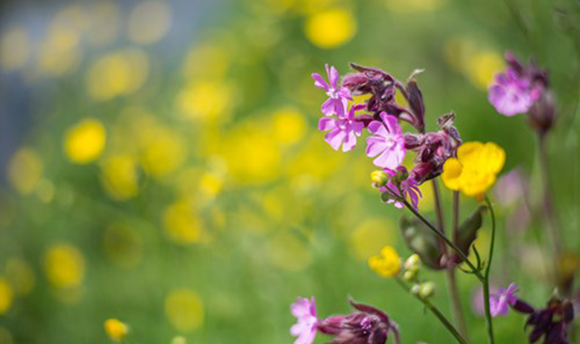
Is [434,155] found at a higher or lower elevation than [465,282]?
higher

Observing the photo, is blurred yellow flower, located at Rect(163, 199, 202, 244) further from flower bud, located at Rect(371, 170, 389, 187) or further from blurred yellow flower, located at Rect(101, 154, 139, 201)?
Answer: flower bud, located at Rect(371, 170, 389, 187)

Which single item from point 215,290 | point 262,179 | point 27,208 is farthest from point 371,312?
point 27,208

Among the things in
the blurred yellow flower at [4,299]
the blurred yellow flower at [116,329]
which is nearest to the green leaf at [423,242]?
the blurred yellow flower at [116,329]

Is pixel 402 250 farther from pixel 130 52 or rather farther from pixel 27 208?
pixel 130 52

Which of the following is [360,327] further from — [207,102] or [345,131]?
[207,102]

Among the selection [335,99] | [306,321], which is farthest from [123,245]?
[335,99]

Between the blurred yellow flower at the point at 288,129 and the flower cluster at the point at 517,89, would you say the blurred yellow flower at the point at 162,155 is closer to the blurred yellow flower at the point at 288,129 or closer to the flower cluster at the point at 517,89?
the blurred yellow flower at the point at 288,129

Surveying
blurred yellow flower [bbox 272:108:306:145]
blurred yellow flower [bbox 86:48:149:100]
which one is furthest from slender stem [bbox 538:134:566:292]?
blurred yellow flower [bbox 86:48:149:100]
